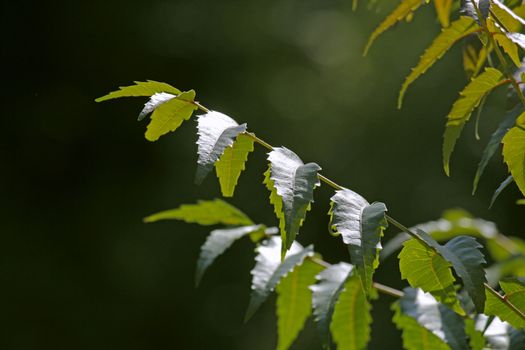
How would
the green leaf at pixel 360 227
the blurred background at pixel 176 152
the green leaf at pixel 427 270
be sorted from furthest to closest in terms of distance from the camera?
1. the blurred background at pixel 176 152
2. the green leaf at pixel 427 270
3. the green leaf at pixel 360 227

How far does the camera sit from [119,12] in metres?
4.77

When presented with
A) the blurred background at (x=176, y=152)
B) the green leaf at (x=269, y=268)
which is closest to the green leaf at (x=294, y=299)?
the green leaf at (x=269, y=268)

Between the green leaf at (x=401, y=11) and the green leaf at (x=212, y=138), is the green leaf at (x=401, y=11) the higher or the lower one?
the higher one

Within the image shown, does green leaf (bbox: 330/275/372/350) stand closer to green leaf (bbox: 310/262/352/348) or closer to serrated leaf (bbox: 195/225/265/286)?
green leaf (bbox: 310/262/352/348)

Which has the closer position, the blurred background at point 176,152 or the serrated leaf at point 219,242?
the serrated leaf at point 219,242

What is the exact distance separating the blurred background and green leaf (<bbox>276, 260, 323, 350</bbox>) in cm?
317

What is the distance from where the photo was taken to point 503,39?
685 millimetres

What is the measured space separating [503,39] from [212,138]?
30 cm

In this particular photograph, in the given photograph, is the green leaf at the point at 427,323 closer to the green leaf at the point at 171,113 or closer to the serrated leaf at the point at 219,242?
the serrated leaf at the point at 219,242

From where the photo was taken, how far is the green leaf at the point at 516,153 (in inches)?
24.8

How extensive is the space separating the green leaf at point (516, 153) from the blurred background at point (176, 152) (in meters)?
3.42

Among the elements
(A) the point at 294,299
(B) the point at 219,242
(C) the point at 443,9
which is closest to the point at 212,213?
(B) the point at 219,242

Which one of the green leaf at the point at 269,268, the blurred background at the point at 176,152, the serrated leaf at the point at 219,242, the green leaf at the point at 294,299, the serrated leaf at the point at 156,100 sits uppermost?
the serrated leaf at the point at 156,100

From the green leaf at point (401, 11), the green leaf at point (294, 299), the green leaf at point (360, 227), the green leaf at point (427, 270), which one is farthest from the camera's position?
the green leaf at point (294, 299)
